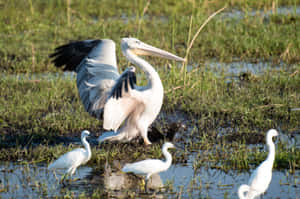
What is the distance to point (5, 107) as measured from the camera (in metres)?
6.86

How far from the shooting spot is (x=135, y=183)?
4.77 metres

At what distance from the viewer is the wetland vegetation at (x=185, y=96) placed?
5.23 metres

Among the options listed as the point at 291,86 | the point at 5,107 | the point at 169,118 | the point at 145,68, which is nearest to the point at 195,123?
the point at 169,118

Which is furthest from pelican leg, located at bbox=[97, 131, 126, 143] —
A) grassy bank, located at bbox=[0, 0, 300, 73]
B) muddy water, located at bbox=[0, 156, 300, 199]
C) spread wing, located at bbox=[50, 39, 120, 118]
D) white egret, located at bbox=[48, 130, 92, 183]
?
grassy bank, located at bbox=[0, 0, 300, 73]

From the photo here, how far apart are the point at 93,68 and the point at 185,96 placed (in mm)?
1429

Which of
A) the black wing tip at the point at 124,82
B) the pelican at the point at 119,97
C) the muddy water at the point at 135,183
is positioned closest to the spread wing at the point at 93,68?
the pelican at the point at 119,97

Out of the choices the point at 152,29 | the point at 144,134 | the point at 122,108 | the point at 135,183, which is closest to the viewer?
the point at 135,183

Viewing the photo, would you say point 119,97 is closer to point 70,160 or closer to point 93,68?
point 93,68

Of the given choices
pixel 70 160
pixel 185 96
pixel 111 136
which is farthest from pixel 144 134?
pixel 70 160

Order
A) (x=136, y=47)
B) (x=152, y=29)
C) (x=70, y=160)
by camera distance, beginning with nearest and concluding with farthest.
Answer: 1. (x=70, y=160)
2. (x=136, y=47)
3. (x=152, y=29)

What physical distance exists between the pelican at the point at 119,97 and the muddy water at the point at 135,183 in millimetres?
753

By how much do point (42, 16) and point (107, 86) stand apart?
6.30 metres

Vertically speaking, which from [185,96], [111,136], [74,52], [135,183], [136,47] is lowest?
[135,183]

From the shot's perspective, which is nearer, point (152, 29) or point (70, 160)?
point (70, 160)
